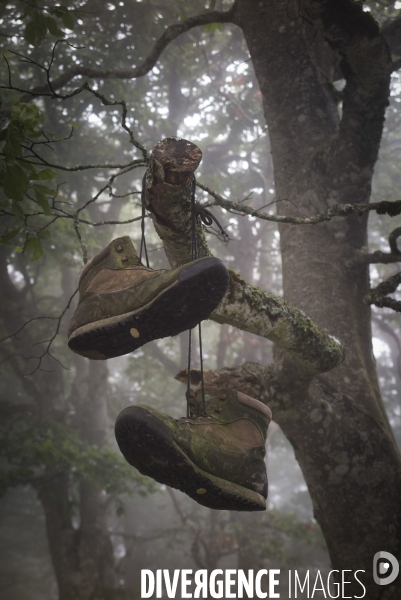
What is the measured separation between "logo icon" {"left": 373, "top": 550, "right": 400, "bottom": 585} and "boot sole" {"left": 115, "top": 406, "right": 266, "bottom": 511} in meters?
1.37

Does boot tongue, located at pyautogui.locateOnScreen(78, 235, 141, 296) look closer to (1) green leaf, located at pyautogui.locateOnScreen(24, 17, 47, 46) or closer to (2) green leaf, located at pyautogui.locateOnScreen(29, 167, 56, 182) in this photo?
(2) green leaf, located at pyautogui.locateOnScreen(29, 167, 56, 182)

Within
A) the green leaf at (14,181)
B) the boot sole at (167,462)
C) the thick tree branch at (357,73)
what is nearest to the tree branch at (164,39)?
the thick tree branch at (357,73)

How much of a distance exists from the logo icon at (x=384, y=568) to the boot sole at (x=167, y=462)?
137 centimetres

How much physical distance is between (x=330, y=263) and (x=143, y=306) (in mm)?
2151

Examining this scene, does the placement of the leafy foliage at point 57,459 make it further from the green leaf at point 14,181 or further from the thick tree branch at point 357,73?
the thick tree branch at point 357,73

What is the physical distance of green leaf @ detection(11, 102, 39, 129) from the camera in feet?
5.35

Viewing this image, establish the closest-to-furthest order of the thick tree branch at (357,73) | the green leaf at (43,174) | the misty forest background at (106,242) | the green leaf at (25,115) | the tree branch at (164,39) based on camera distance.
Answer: the green leaf at (25,115)
the green leaf at (43,174)
the thick tree branch at (357,73)
the tree branch at (164,39)
the misty forest background at (106,242)

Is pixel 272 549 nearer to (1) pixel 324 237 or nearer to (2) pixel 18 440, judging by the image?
(2) pixel 18 440

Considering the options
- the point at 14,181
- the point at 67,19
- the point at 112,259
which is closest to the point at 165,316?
the point at 112,259

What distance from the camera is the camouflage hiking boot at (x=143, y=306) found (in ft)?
4.75

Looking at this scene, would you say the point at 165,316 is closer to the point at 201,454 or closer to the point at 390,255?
the point at 201,454

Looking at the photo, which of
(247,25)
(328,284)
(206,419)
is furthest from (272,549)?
(247,25)

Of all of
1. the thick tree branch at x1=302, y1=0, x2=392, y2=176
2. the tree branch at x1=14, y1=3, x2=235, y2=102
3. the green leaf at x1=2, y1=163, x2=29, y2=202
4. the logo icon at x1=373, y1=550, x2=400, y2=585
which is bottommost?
the logo icon at x1=373, y1=550, x2=400, y2=585

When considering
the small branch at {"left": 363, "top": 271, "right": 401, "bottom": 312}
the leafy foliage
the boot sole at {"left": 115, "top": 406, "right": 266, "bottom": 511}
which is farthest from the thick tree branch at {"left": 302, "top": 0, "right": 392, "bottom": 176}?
the leafy foliage
